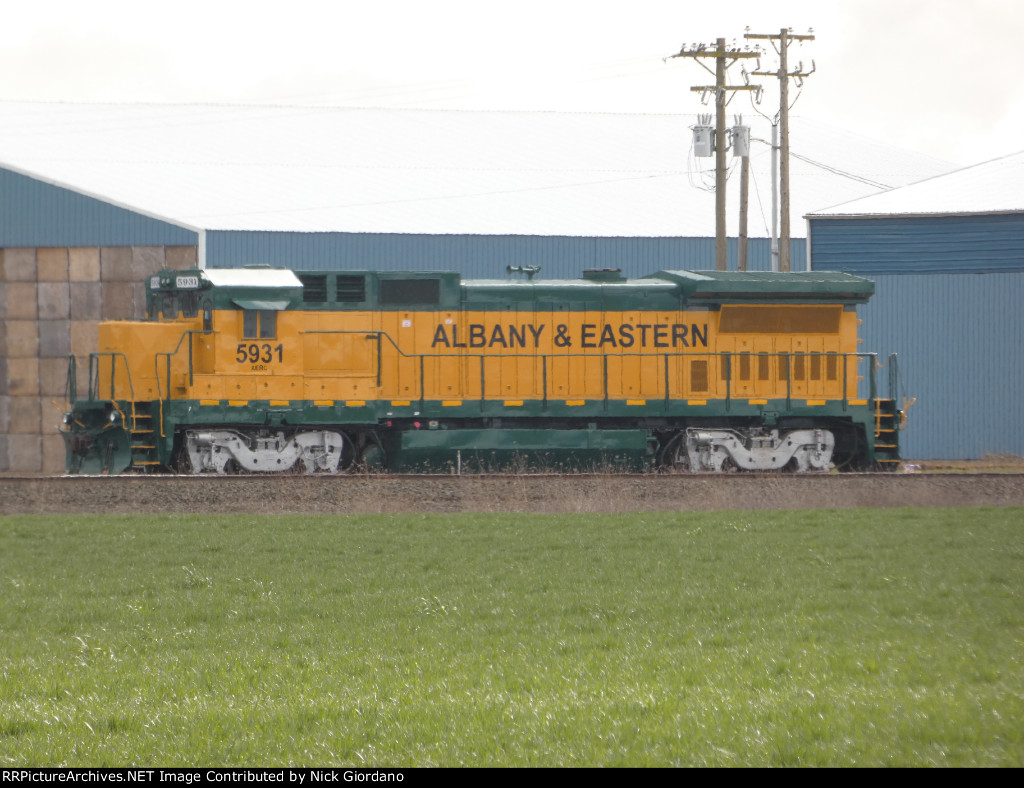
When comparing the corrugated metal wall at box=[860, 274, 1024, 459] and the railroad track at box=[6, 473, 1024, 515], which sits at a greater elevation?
the corrugated metal wall at box=[860, 274, 1024, 459]

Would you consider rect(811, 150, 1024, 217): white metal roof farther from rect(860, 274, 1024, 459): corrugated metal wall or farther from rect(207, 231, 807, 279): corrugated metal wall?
rect(207, 231, 807, 279): corrugated metal wall

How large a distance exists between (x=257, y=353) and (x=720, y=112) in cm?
1273

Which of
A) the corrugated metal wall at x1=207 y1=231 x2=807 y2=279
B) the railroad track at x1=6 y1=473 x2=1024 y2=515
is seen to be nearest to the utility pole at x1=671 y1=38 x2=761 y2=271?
the corrugated metal wall at x1=207 y1=231 x2=807 y2=279

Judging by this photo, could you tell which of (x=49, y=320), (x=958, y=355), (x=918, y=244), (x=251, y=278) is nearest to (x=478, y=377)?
(x=251, y=278)

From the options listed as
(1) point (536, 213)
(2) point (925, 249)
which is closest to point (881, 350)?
(2) point (925, 249)

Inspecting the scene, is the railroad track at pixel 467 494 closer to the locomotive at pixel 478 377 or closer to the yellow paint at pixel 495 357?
the locomotive at pixel 478 377

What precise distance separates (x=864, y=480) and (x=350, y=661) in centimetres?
1006

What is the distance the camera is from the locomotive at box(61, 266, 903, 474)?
16844 mm

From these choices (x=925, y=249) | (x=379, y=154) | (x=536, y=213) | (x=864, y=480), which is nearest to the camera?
(x=864, y=480)

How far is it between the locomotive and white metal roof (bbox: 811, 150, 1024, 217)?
9590mm

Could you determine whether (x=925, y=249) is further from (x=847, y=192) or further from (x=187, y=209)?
(x=187, y=209)

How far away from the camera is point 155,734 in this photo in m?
5.66

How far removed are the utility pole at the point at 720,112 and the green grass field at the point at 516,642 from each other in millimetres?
11855

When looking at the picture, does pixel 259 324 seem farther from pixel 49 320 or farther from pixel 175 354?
pixel 49 320
